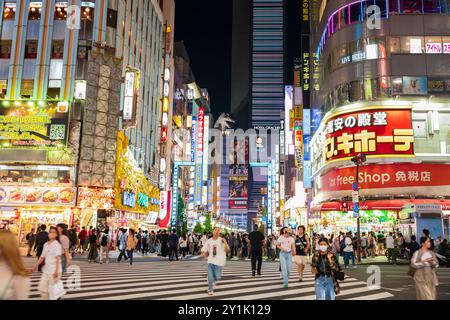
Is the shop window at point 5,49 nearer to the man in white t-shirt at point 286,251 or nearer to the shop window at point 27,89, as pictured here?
the shop window at point 27,89

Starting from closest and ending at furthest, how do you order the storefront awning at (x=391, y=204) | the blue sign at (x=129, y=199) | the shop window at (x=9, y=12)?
the storefront awning at (x=391, y=204) < the shop window at (x=9, y=12) < the blue sign at (x=129, y=199)

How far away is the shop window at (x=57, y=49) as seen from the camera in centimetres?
3709

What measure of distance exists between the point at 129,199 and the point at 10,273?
36048mm

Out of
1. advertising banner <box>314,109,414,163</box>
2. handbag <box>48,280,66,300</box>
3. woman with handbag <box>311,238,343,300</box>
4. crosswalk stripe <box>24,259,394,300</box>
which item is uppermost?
advertising banner <box>314,109,414,163</box>

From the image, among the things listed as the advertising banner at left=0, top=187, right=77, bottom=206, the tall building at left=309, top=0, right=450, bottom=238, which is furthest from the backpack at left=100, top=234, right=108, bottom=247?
the tall building at left=309, top=0, right=450, bottom=238

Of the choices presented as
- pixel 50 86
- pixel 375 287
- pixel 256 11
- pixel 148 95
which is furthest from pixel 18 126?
pixel 256 11

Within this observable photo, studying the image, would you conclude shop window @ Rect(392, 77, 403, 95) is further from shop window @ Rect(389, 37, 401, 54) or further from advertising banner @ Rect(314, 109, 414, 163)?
shop window @ Rect(389, 37, 401, 54)

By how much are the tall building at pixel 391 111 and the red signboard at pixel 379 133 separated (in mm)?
69

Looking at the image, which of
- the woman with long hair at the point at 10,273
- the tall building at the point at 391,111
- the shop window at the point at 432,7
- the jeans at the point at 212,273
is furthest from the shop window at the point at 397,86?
the woman with long hair at the point at 10,273

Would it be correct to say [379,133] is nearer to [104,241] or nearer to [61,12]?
[104,241]

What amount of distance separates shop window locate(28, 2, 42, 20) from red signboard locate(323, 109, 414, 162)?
2710 cm

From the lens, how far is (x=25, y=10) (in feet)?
124

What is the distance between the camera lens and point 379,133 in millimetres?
33062

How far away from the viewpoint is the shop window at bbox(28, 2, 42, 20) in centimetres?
3788
